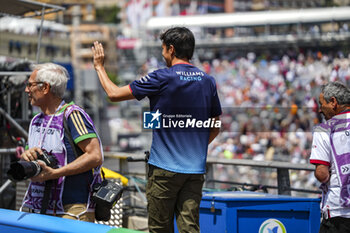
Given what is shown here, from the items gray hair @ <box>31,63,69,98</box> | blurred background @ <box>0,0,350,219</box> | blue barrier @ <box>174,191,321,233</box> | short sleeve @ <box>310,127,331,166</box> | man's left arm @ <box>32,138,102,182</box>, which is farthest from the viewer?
blurred background @ <box>0,0,350,219</box>

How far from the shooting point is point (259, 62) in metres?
27.3

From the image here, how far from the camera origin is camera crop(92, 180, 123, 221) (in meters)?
3.19

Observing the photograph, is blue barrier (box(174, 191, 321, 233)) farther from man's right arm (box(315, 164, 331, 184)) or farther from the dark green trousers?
man's right arm (box(315, 164, 331, 184))

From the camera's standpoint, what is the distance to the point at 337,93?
339 cm

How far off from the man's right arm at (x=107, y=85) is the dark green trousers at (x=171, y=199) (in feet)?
1.60

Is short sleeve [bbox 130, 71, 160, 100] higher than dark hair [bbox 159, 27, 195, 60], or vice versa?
dark hair [bbox 159, 27, 195, 60]

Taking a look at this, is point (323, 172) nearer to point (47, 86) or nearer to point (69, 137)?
point (69, 137)

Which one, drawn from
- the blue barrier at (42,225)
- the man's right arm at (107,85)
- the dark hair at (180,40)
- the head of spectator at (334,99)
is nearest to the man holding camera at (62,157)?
the man's right arm at (107,85)

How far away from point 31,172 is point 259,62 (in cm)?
2504

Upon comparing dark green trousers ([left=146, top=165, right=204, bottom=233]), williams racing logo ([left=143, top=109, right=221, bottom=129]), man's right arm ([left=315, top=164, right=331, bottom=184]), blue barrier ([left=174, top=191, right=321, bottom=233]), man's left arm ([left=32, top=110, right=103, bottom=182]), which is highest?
williams racing logo ([left=143, top=109, right=221, bottom=129])

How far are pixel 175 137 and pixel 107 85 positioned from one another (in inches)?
21.6

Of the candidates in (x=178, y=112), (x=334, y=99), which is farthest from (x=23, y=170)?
(x=334, y=99)

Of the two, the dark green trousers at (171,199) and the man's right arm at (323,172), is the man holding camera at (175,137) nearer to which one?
the dark green trousers at (171,199)

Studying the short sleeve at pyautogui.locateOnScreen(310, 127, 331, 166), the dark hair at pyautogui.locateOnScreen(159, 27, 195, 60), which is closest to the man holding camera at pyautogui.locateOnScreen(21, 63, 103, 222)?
the dark hair at pyautogui.locateOnScreen(159, 27, 195, 60)
